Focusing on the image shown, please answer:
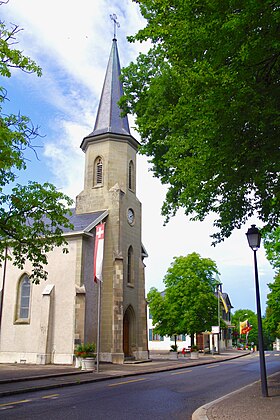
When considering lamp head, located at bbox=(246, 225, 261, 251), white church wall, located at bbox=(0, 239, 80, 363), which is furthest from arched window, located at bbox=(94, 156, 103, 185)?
lamp head, located at bbox=(246, 225, 261, 251)

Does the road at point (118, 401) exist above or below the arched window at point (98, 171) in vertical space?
below

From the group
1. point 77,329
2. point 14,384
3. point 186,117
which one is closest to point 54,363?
point 77,329

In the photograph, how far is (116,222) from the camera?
93.9 ft

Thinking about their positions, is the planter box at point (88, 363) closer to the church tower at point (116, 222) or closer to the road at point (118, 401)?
the church tower at point (116, 222)

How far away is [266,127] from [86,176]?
23.6 m

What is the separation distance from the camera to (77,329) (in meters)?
24.6

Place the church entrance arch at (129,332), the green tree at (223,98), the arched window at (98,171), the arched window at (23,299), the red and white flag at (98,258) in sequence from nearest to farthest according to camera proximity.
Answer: the green tree at (223,98)
the red and white flag at (98,258)
the arched window at (23,299)
the church entrance arch at (129,332)
the arched window at (98,171)

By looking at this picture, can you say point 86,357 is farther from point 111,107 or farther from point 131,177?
point 111,107

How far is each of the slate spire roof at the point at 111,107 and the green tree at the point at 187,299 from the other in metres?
17.3

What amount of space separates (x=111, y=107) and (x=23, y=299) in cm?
1545

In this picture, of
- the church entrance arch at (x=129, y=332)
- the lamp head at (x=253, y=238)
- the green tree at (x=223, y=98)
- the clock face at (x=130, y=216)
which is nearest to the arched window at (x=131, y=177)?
the clock face at (x=130, y=216)

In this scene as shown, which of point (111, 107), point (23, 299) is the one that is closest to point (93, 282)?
point (23, 299)

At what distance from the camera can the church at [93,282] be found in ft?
83.9

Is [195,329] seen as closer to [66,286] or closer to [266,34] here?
[66,286]
